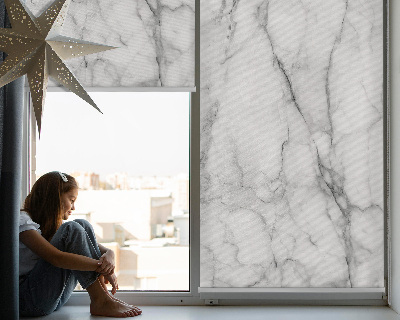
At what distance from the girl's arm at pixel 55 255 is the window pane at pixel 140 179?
1.21ft

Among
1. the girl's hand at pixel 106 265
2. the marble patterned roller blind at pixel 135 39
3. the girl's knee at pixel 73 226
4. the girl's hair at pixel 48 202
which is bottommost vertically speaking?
the girl's hand at pixel 106 265

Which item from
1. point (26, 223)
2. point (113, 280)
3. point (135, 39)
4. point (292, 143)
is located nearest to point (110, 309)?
point (113, 280)

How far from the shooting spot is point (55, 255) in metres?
2.14

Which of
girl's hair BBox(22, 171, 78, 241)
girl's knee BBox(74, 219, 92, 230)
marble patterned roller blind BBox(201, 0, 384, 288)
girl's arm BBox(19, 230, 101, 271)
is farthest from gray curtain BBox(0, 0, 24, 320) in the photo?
marble patterned roller blind BBox(201, 0, 384, 288)

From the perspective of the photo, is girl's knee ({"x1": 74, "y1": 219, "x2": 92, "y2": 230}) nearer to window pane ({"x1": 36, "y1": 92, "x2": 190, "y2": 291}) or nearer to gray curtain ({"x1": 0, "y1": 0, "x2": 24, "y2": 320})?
window pane ({"x1": 36, "y1": 92, "x2": 190, "y2": 291})

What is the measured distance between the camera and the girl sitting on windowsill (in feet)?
7.13

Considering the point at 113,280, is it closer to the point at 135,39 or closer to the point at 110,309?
the point at 110,309

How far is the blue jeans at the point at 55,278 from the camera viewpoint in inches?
85.9

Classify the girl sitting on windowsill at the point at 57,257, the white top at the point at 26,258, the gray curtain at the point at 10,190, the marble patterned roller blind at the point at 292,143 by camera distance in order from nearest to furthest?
the gray curtain at the point at 10,190, the girl sitting on windowsill at the point at 57,257, the white top at the point at 26,258, the marble patterned roller blind at the point at 292,143

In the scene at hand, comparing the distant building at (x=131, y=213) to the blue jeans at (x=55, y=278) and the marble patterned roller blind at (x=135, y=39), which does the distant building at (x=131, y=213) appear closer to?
the blue jeans at (x=55, y=278)

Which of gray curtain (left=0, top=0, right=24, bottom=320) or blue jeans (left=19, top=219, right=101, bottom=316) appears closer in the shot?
gray curtain (left=0, top=0, right=24, bottom=320)

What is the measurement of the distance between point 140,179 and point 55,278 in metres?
0.62

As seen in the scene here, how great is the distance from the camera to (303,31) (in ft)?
8.14

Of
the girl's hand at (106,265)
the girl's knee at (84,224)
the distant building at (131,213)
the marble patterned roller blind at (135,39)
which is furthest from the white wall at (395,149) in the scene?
the girl's knee at (84,224)
